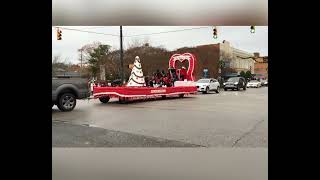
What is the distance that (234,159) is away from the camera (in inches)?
201

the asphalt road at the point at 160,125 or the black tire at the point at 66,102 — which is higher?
the black tire at the point at 66,102

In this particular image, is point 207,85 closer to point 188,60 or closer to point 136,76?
point 188,60

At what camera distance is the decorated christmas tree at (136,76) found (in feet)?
38.2

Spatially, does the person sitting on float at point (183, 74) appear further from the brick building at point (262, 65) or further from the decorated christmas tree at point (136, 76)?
the brick building at point (262, 65)

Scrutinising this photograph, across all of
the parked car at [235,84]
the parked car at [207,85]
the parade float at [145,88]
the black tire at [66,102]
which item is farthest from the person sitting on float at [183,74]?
the parked car at [235,84]

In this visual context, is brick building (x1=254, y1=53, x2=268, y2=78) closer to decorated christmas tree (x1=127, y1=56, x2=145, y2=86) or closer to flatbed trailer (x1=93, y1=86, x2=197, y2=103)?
flatbed trailer (x1=93, y1=86, x2=197, y2=103)

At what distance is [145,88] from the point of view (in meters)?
12.3

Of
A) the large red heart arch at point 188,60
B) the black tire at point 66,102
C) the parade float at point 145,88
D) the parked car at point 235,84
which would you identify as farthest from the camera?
the parked car at point 235,84

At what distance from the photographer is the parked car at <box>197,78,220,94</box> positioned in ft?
54.9

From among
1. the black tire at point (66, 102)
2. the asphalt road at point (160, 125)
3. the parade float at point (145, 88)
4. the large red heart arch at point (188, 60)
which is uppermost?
the large red heart arch at point (188, 60)

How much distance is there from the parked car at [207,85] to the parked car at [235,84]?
70cm

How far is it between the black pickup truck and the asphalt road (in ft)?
0.73
